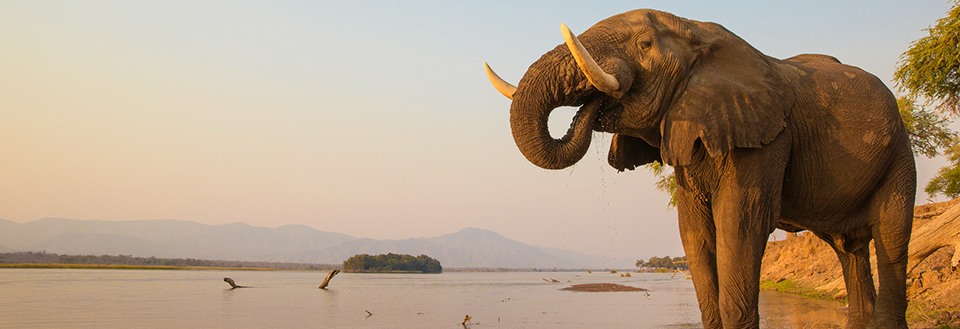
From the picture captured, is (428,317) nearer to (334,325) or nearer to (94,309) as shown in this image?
(334,325)

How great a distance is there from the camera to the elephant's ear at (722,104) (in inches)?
240

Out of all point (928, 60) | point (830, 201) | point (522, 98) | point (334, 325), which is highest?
point (928, 60)

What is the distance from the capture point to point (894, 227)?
7.12m

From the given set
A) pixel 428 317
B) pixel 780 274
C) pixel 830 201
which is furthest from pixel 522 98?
pixel 780 274

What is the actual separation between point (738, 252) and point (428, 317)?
1727 cm

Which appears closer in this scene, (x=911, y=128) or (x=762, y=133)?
(x=762, y=133)

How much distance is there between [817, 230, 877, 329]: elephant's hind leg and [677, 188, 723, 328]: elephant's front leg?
5.12ft

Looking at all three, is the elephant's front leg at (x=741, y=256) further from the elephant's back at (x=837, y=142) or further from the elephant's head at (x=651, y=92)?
the elephant's back at (x=837, y=142)

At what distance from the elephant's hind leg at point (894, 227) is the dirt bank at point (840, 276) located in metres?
3.11

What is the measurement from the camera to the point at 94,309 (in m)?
25.0

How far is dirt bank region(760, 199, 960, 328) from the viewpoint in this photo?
1180 cm

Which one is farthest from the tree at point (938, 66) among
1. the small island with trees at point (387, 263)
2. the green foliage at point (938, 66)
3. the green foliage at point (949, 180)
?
the small island with trees at point (387, 263)

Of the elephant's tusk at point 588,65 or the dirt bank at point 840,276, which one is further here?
the dirt bank at point 840,276

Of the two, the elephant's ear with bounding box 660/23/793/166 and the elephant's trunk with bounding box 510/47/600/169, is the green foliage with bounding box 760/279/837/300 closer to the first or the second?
the elephant's ear with bounding box 660/23/793/166
